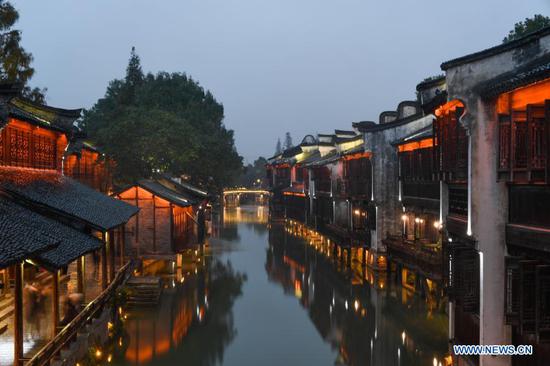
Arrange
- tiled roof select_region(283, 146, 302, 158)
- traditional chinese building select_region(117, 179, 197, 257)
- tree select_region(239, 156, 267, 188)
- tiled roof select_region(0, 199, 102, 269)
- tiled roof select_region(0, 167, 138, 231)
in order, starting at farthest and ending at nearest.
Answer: tree select_region(239, 156, 267, 188)
tiled roof select_region(283, 146, 302, 158)
traditional chinese building select_region(117, 179, 197, 257)
tiled roof select_region(0, 167, 138, 231)
tiled roof select_region(0, 199, 102, 269)

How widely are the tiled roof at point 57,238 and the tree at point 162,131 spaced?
112 ft

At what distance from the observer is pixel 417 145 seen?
31.8 metres

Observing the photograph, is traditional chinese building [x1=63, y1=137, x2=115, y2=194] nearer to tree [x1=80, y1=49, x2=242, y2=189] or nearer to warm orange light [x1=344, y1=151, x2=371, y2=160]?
tree [x1=80, y1=49, x2=242, y2=189]

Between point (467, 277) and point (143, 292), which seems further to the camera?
point (143, 292)

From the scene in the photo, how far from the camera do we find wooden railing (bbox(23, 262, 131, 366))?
13742mm

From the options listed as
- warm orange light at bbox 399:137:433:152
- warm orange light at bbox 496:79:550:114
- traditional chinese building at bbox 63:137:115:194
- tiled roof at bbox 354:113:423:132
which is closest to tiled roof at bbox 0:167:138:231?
traditional chinese building at bbox 63:137:115:194

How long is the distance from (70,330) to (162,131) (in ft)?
126

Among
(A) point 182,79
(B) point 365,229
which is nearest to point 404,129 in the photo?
(B) point 365,229

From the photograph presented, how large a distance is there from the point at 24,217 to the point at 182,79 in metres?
75.2

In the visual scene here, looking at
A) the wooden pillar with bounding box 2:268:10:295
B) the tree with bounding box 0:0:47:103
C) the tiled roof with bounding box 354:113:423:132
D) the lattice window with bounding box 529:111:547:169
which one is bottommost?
the wooden pillar with bounding box 2:268:10:295

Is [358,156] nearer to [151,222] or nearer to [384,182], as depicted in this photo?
[384,182]

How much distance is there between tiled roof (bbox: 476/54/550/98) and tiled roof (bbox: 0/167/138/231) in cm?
1563

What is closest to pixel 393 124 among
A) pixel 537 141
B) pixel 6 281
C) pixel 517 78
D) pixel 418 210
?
pixel 418 210

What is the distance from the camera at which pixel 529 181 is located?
1283cm
